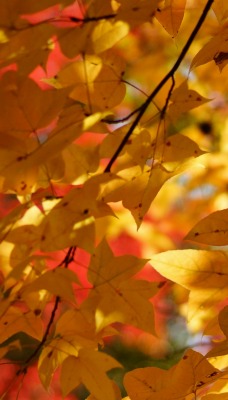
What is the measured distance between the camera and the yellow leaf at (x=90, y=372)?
688 millimetres

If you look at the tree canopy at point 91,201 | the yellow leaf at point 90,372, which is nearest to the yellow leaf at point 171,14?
the tree canopy at point 91,201

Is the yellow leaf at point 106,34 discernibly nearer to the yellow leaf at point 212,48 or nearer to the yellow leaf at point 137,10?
the yellow leaf at point 137,10

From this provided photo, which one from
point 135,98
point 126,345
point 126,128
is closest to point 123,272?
point 126,128

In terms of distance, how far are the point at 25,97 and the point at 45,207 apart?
10cm

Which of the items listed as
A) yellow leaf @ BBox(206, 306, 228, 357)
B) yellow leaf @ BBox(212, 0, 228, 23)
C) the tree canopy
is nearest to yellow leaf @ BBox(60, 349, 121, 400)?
the tree canopy

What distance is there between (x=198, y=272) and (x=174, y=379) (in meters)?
0.10

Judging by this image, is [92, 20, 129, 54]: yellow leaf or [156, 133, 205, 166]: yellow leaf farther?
[156, 133, 205, 166]: yellow leaf

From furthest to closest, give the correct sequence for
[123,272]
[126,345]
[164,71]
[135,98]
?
1. [126,345]
2. [135,98]
3. [164,71]
4. [123,272]

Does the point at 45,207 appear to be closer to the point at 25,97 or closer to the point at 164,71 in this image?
the point at 25,97

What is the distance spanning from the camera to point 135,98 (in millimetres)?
3031

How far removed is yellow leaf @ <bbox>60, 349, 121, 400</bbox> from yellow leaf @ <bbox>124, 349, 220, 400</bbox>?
0.02m

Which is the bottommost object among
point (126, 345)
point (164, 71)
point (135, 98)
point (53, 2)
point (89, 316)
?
point (126, 345)

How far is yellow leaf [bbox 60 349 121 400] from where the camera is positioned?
2.26 ft

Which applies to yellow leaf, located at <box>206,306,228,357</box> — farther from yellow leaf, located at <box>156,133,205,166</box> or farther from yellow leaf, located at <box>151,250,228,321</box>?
yellow leaf, located at <box>156,133,205,166</box>
